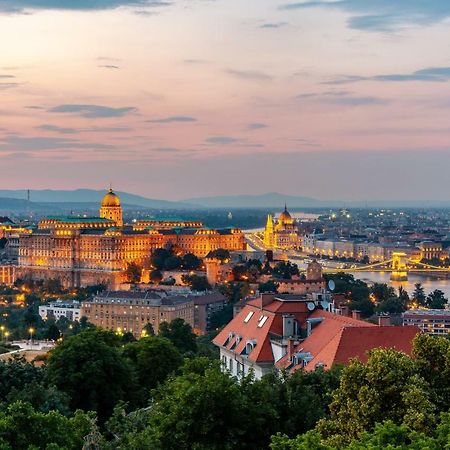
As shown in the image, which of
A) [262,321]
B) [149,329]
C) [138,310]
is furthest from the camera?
[138,310]

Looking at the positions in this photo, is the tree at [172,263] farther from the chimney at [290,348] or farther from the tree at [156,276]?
the chimney at [290,348]

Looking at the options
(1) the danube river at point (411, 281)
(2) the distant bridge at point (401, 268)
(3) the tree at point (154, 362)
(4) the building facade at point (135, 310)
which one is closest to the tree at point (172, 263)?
(1) the danube river at point (411, 281)

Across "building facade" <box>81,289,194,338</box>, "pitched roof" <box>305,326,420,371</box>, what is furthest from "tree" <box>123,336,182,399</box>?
"building facade" <box>81,289,194,338</box>

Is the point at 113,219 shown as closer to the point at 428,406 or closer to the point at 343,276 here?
the point at 343,276

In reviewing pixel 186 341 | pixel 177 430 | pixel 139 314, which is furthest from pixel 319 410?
pixel 139 314

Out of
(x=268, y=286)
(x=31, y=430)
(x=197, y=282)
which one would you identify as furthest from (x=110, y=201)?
(x=31, y=430)

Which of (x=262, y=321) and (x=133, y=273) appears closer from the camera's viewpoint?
(x=262, y=321)

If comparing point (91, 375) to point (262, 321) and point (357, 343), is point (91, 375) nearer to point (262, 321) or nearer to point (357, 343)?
point (262, 321)
